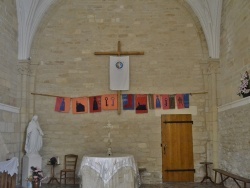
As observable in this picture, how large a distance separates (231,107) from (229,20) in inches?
87.3

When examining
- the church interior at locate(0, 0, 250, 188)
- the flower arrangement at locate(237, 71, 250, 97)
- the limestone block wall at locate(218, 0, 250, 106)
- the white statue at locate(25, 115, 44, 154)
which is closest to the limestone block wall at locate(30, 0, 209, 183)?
the church interior at locate(0, 0, 250, 188)

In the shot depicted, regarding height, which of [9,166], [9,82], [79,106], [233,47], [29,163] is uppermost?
[233,47]

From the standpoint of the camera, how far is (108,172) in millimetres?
6695

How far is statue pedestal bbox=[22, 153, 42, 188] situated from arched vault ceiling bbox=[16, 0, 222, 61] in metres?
2.71

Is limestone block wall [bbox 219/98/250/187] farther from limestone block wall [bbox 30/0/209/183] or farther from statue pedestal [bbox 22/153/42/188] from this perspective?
statue pedestal [bbox 22/153/42/188]

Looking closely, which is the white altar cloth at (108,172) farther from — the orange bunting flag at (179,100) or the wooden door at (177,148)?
the orange bunting flag at (179,100)

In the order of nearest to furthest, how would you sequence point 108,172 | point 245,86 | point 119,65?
1. point 245,86
2. point 108,172
3. point 119,65

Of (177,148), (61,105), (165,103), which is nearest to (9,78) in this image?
(61,105)

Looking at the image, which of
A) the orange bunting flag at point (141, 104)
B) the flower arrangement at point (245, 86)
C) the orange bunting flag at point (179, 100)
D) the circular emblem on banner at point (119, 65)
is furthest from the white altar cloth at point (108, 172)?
the circular emblem on banner at point (119, 65)

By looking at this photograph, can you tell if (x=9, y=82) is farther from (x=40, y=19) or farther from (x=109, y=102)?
→ (x=109, y=102)

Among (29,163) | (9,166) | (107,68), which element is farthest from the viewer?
(107,68)

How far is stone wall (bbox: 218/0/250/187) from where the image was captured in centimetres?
673

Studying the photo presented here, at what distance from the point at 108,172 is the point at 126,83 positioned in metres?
3.02

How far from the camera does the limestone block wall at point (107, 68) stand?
347 inches
